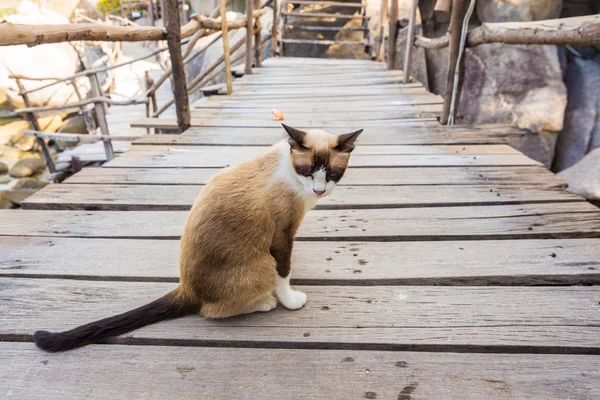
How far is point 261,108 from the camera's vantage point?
3.75m

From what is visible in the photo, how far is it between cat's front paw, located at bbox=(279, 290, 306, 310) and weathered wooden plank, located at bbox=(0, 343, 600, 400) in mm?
177

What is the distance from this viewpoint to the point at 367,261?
1446 millimetres

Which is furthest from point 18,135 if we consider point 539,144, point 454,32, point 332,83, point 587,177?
point 587,177

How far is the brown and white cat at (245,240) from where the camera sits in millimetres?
1112

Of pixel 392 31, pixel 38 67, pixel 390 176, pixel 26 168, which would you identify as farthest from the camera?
pixel 38 67

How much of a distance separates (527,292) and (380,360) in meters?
0.61

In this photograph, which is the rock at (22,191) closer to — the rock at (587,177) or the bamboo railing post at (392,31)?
the bamboo railing post at (392,31)

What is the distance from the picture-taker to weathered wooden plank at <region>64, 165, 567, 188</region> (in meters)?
2.07

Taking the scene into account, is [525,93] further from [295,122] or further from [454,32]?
[295,122]

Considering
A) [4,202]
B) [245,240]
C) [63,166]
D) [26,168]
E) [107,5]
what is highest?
[107,5]

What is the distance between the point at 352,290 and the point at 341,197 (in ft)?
2.42

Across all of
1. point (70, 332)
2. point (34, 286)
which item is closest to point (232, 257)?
point (70, 332)

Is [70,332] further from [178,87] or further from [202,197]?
[178,87]

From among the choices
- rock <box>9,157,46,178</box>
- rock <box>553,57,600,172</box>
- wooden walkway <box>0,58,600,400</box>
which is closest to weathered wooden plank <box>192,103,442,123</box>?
wooden walkway <box>0,58,600,400</box>
